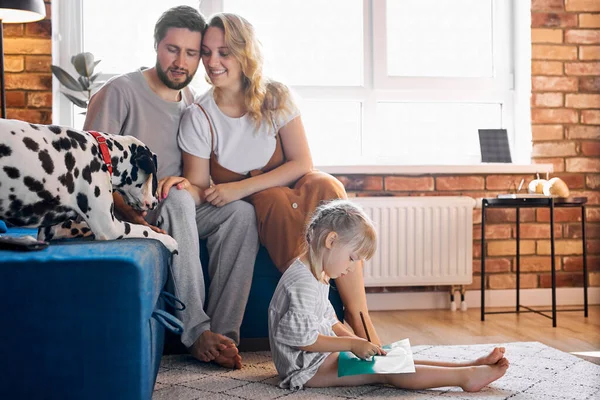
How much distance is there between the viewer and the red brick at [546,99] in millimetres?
3529

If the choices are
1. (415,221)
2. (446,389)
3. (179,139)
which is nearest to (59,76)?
(179,139)

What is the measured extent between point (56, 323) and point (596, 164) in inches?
124

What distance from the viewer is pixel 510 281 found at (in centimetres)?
353

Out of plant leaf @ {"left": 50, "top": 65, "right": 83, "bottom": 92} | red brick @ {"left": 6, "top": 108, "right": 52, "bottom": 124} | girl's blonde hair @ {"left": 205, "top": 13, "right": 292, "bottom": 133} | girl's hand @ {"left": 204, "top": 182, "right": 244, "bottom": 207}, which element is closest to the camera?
girl's hand @ {"left": 204, "top": 182, "right": 244, "bottom": 207}

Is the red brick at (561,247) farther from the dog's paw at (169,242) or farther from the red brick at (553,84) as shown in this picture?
the dog's paw at (169,242)

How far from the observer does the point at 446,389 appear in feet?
6.05

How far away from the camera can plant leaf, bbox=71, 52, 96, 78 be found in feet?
10.2

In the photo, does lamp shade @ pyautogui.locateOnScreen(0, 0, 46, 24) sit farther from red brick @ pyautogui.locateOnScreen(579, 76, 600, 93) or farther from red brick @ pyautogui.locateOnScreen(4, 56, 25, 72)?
red brick @ pyautogui.locateOnScreen(579, 76, 600, 93)

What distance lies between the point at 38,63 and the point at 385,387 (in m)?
2.40

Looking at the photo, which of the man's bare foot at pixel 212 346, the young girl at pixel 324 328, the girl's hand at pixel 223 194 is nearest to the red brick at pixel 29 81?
the girl's hand at pixel 223 194

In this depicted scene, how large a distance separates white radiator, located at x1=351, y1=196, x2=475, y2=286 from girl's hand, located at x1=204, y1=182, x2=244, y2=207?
1109 millimetres

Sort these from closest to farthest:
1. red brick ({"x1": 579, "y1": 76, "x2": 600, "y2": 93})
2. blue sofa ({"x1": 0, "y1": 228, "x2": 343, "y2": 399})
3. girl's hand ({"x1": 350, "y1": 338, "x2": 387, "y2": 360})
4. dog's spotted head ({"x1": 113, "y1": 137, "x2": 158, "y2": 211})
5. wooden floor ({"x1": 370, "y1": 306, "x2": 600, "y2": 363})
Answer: blue sofa ({"x1": 0, "y1": 228, "x2": 343, "y2": 399}), girl's hand ({"x1": 350, "y1": 338, "x2": 387, "y2": 360}), dog's spotted head ({"x1": 113, "y1": 137, "x2": 158, "y2": 211}), wooden floor ({"x1": 370, "y1": 306, "x2": 600, "y2": 363}), red brick ({"x1": 579, "y1": 76, "x2": 600, "y2": 93})

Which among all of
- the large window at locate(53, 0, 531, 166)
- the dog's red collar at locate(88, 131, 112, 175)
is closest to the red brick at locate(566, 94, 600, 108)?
the large window at locate(53, 0, 531, 166)

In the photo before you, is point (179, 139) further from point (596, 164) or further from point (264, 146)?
point (596, 164)
